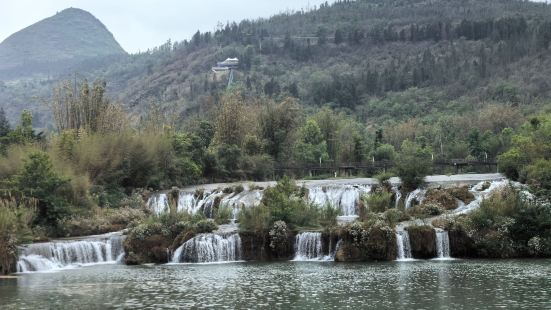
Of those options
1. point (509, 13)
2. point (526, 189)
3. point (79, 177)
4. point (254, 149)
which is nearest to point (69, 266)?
point (79, 177)

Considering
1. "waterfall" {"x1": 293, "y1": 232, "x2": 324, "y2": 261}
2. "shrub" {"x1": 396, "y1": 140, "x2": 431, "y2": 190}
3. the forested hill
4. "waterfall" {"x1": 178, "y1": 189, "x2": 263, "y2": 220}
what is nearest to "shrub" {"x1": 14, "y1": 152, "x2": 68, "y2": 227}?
"waterfall" {"x1": 178, "y1": 189, "x2": 263, "y2": 220}

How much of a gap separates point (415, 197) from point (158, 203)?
20411 mm

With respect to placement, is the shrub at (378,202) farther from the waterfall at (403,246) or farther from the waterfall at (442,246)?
the waterfall at (442,246)

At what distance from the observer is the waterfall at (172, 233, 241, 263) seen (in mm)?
43062

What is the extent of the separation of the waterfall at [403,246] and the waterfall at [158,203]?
22.5m

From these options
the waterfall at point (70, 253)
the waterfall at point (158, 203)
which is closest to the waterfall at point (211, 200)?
the waterfall at point (158, 203)

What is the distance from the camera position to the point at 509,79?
127438mm

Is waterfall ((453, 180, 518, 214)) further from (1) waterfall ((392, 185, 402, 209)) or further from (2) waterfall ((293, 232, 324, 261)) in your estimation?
(2) waterfall ((293, 232, 324, 261))

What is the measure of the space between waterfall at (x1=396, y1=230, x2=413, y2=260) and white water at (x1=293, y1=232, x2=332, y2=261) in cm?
415

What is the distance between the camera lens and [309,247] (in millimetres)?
42750

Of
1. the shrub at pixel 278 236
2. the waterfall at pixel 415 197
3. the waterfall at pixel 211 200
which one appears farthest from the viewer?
the waterfall at pixel 211 200

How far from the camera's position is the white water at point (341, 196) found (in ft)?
176

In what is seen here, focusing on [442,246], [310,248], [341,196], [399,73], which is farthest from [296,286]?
[399,73]

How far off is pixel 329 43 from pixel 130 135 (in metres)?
139
